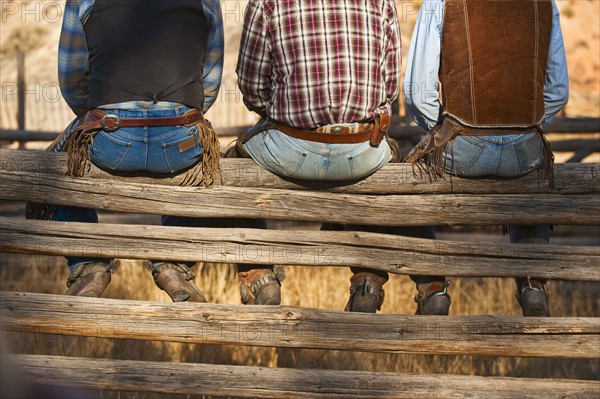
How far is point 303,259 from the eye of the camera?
13.7 ft

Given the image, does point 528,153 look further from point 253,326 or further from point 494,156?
point 253,326

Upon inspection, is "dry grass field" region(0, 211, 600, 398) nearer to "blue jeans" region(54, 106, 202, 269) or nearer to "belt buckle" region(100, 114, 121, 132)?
"blue jeans" region(54, 106, 202, 269)

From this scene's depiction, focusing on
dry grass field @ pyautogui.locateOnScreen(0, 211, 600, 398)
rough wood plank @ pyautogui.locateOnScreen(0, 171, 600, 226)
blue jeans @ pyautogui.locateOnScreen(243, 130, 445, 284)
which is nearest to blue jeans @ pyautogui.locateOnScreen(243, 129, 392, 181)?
blue jeans @ pyautogui.locateOnScreen(243, 130, 445, 284)

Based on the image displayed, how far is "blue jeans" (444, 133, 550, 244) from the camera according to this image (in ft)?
14.0

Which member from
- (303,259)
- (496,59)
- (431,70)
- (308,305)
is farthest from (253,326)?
(308,305)

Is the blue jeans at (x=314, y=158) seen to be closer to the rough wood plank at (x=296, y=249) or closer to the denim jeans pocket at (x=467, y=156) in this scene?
the rough wood plank at (x=296, y=249)

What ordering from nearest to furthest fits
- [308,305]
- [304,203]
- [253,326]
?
[253,326] → [304,203] → [308,305]

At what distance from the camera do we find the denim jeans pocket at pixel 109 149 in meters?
4.11

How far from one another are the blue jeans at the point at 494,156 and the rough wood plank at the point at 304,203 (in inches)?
4.6

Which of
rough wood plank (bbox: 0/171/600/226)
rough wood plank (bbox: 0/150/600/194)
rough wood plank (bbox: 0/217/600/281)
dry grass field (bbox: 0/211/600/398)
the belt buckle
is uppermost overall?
the belt buckle

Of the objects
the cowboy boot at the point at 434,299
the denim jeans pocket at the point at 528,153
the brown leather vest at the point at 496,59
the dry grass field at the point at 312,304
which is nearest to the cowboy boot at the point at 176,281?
the dry grass field at the point at 312,304

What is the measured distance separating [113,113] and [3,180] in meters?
0.59

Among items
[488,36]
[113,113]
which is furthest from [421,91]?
[113,113]

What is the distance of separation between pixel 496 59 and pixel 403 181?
2.29ft
